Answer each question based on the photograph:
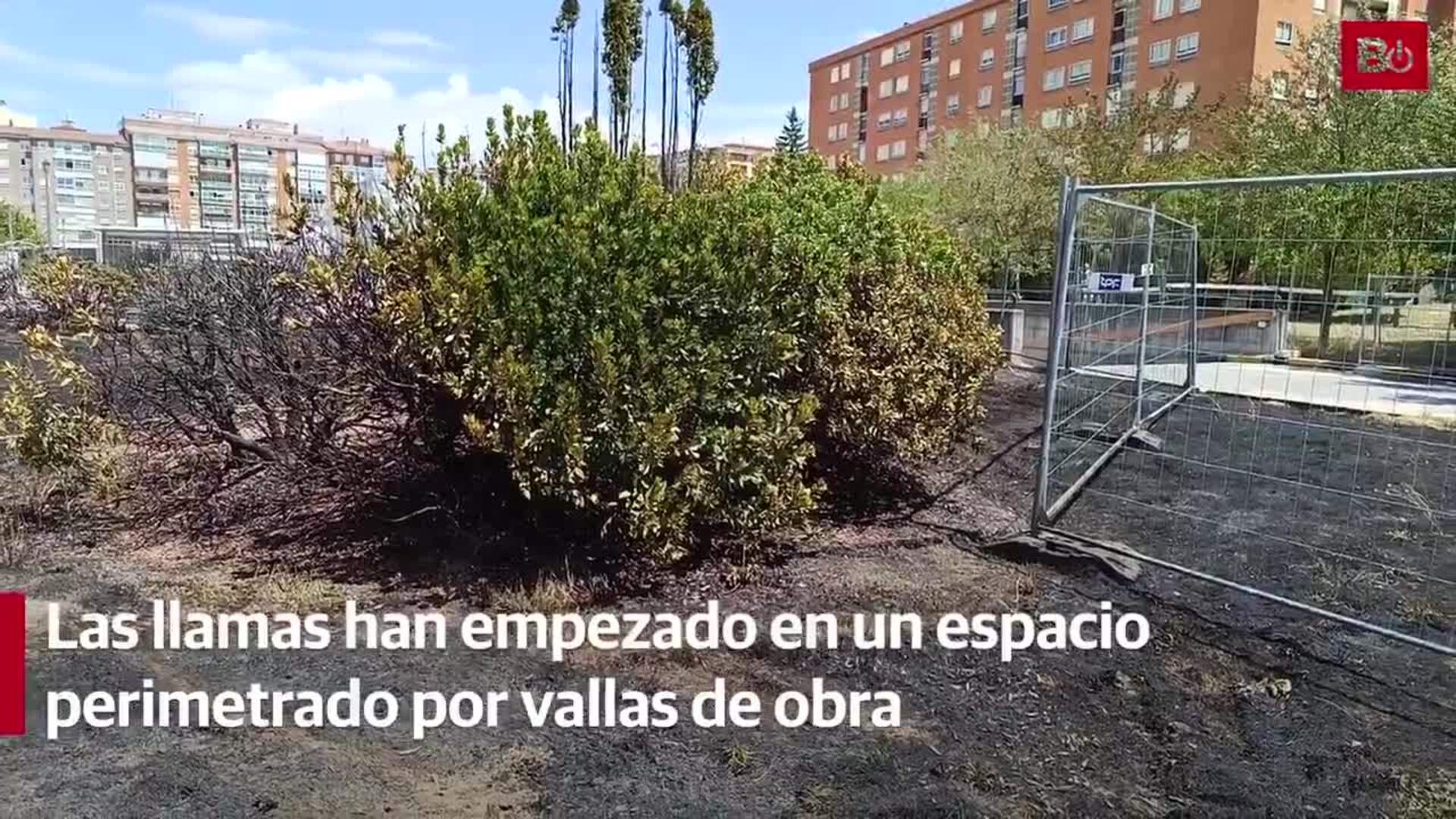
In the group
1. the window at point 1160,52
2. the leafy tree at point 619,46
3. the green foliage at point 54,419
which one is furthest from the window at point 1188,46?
the green foliage at point 54,419

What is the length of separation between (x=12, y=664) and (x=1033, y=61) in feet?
203

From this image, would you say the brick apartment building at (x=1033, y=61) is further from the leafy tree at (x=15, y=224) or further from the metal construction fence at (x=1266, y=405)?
the leafy tree at (x=15, y=224)

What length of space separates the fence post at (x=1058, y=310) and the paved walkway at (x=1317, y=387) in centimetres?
232

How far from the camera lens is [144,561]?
521 centimetres

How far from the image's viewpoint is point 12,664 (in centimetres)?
379

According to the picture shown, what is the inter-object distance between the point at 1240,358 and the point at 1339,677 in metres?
7.21

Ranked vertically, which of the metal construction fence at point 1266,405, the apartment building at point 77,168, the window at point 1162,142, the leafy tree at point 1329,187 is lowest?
the metal construction fence at point 1266,405

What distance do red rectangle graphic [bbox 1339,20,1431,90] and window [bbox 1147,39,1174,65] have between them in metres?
34.0

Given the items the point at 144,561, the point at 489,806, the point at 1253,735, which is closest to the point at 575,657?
the point at 489,806

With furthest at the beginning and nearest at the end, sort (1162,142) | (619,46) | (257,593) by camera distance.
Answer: (1162,142), (619,46), (257,593)

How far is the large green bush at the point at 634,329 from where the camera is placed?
439 centimetres

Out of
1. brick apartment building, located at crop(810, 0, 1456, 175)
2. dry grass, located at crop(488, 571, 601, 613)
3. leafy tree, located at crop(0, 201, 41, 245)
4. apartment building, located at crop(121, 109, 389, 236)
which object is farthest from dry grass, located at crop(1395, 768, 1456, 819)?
apartment building, located at crop(121, 109, 389, 236)

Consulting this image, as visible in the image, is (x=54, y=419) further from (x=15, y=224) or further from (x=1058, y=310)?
(x=15, y=224)

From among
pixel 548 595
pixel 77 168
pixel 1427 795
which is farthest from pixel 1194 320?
pixel 77 168
